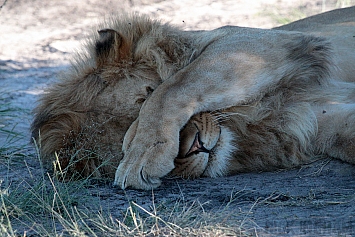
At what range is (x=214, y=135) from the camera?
2545 mm

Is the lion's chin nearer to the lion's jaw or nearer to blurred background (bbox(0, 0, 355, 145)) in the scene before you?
the lion's jaw

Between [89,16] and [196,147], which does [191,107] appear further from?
[89,16]

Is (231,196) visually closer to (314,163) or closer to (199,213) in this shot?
(199,213)

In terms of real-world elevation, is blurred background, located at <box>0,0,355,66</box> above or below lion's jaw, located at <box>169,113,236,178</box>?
below

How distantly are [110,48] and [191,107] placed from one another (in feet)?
1.82

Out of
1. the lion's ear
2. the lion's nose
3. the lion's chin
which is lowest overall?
the lion's chin

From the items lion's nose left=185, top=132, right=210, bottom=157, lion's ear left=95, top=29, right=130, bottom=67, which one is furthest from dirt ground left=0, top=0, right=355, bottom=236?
lion's ear left=95, top=29, right=130, bottom=67

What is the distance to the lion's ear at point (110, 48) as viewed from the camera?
2801 millimetres

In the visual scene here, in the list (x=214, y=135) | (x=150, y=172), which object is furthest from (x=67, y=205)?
(x=214, y=135)

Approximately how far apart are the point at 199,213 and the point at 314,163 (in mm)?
778

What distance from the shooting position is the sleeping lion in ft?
8.13

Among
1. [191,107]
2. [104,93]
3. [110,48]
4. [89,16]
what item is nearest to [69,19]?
[89,16]

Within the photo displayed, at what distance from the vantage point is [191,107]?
2500mm

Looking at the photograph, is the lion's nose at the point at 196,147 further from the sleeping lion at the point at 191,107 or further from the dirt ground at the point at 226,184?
the dirt ground at the point at 226,184
